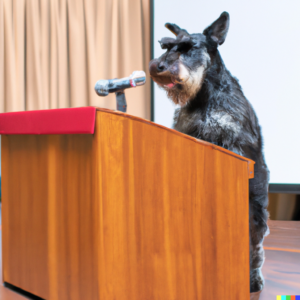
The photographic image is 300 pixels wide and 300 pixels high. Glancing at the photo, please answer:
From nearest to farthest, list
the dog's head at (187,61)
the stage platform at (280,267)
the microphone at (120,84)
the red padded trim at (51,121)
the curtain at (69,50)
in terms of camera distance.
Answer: the red padded trim at (51,121) → the microphone at (120,84) → the stage platform at (280,267) → the dog's head at (187,61) → the curtain at (69,50)

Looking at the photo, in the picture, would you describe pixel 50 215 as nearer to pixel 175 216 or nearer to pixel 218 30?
pixel 175 216

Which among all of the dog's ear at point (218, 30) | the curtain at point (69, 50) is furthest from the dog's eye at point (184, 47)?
the curtain at point (69, 50)

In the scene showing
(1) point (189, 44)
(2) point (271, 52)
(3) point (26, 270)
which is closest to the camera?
(3) point (26, 270)

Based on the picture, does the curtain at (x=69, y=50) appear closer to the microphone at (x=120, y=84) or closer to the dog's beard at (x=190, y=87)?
the dog's beard at (x=190, y=87)

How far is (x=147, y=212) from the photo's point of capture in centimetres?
77

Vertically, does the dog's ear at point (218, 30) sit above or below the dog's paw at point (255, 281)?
above

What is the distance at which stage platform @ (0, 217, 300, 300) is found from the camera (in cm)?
104

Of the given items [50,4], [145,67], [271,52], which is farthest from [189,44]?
A: [50,4]

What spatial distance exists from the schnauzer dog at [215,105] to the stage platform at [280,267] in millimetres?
71

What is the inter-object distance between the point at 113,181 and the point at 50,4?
242 centimetres

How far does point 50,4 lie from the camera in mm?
2553

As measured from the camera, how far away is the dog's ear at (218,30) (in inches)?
46.6

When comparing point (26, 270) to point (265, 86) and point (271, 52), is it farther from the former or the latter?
point (271, 52)

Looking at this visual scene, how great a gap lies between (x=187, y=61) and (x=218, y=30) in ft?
0.65
